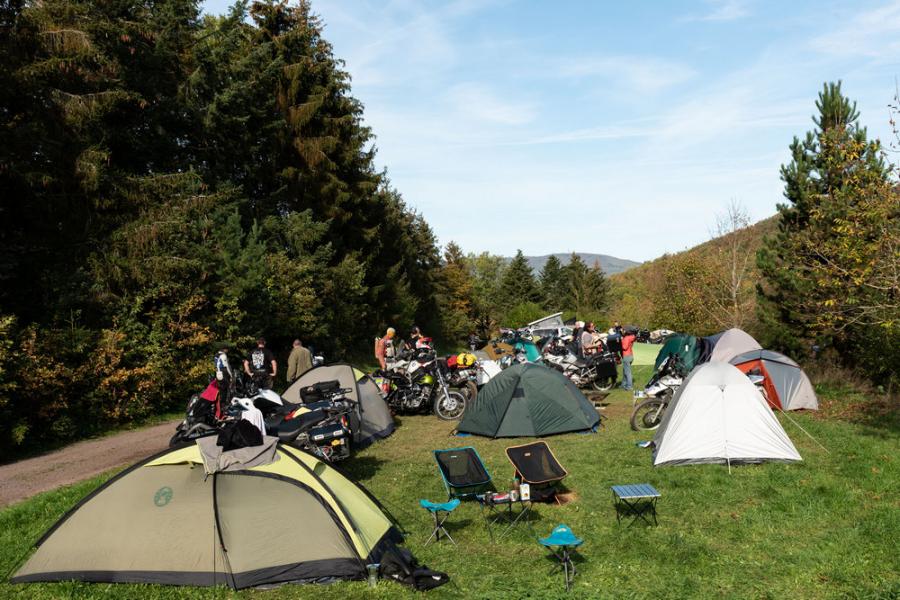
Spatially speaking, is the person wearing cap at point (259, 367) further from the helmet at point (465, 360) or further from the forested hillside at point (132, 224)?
the helmet at point (465, 360)

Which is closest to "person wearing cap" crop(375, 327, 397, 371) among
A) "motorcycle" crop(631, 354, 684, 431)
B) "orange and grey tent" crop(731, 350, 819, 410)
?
"motorcycle" crop(631, 354, 684, 431)

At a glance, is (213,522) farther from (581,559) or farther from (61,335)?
(61,335)

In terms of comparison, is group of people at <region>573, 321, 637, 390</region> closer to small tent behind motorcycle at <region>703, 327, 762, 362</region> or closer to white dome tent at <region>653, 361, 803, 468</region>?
small tent behind motorcycle at <region>703, 327, 762, 362</region>

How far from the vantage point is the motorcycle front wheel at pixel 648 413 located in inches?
452

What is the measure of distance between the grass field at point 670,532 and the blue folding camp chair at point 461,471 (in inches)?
10.2

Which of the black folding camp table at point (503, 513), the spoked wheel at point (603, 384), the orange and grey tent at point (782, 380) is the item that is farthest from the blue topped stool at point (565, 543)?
the spoked wheel at point (603, 384)

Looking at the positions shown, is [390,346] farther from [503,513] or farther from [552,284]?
[552,284]

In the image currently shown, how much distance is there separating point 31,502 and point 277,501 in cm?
410

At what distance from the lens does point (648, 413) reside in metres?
11.6

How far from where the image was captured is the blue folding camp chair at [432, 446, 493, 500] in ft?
24.4

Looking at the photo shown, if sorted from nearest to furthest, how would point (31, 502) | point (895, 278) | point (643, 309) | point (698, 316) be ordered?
point (31, 502)
point (895, 278)
point (698, 316)
point (643, 309)

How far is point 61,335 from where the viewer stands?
11.8 metres

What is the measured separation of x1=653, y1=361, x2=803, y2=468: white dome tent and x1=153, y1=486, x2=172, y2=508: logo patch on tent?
260 inches

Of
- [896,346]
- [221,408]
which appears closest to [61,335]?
[221,408]
